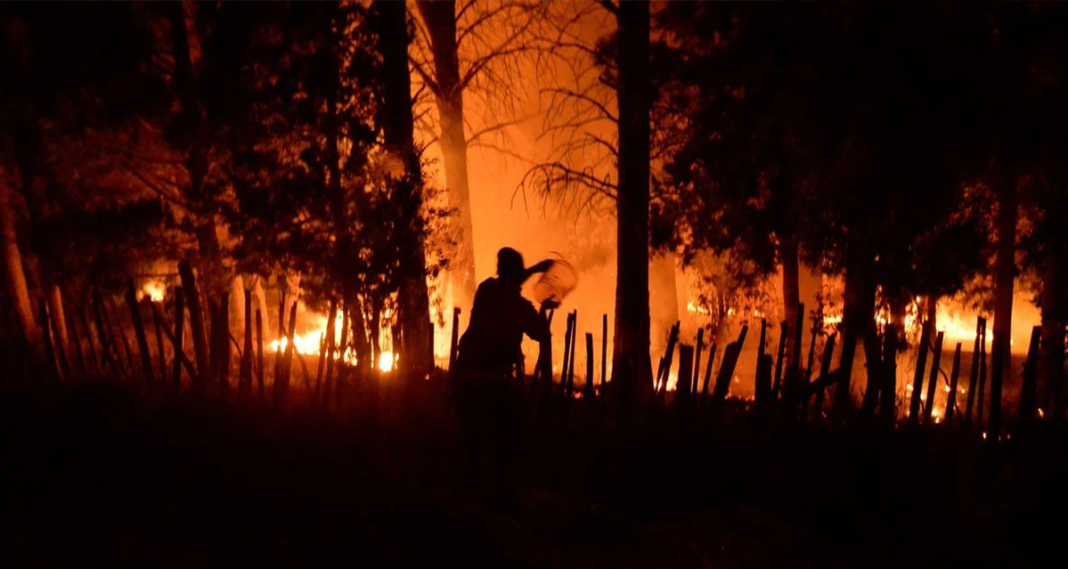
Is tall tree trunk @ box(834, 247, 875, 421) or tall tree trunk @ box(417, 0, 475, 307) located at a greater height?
tall tree trunk @ box(417, 0, 475, 307)

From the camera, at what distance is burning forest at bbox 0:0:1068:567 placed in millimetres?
4648

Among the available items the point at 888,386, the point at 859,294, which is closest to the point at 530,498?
the point at 888,386

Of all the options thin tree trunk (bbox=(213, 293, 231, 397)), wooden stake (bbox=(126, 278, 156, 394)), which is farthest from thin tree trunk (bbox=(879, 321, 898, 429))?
wooden stake (bbox=(126, 278, 156, 394))

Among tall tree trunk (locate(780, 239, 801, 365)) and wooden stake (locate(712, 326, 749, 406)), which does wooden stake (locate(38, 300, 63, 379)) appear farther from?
tall tree trunk (locate(780, 239, 801, 365))

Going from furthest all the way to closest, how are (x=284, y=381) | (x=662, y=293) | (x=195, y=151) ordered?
(x=662, y=293) → (x=195, y=151) → (x=284, y=381)

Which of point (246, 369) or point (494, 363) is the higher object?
point (494, 363)

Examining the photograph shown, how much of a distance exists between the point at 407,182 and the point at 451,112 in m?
7.63

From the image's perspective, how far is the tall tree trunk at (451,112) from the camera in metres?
13.5

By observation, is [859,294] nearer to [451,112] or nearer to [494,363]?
[494,363]

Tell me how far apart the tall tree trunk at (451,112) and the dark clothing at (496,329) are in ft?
24.2

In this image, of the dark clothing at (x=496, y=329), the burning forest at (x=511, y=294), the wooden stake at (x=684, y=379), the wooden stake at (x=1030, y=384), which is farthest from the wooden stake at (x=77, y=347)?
the wooden stake at (x=1030, y=384)

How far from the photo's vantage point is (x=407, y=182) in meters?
7.13

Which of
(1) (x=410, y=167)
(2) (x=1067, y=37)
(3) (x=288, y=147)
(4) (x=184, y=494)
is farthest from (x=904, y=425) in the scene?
(3) (x=288, y=147)

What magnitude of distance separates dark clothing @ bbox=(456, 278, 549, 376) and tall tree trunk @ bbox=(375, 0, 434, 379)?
243 cm
